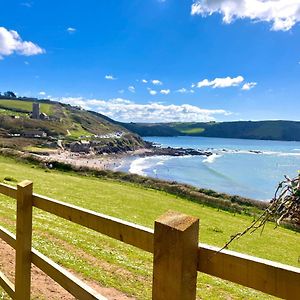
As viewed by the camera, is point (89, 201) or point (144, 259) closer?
point (144, 259)

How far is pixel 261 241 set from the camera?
18.7m

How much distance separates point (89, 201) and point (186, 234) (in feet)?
64.8

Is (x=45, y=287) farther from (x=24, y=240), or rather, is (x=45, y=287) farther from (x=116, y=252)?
(x=116, y=252)

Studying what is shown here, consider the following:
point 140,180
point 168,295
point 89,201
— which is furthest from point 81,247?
→ point 140,180

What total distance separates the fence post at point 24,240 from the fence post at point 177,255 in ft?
7.24

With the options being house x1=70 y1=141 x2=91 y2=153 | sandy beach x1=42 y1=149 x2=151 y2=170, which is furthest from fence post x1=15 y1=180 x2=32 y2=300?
house x1=70 y1=141 x2=91 y2=153

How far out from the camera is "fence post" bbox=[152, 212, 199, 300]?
2.05 meters

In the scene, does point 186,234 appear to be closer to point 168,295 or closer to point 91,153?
point 168,295

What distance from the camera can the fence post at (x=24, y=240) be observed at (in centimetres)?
396

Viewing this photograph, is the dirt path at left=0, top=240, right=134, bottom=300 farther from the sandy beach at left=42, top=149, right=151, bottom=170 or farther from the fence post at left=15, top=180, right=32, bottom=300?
the sandy beach at left=42, top=149, right=151, bottom=170

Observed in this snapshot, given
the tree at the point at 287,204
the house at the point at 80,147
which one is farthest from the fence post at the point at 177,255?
the house at the point at 80,147

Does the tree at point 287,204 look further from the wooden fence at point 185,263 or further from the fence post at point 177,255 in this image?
the fence post at point 177,255

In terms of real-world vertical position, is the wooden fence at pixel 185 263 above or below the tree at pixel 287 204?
below

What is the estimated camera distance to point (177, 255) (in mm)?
2059
